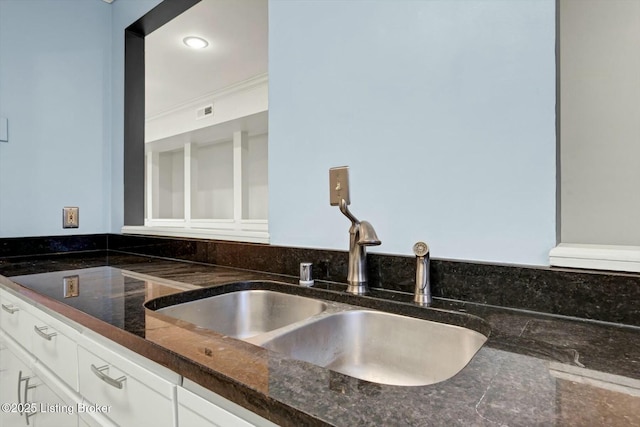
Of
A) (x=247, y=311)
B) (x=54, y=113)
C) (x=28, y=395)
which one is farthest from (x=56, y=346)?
(x=54, y=113)

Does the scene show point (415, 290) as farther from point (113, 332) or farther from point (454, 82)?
point (113, 332)

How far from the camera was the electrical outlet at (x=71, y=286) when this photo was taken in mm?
958

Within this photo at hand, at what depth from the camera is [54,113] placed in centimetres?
192

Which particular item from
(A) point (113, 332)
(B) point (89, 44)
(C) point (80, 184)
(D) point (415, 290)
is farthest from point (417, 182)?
(B) point (89, 44)

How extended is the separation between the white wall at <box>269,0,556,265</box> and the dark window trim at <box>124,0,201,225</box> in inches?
49.5

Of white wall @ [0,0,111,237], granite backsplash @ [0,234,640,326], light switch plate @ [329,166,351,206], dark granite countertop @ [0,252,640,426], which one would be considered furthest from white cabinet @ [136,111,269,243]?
dark granite countertop @ [0,252,640,426]

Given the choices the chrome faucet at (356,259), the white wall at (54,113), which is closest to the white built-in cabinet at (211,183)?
the white wall at (54,113)

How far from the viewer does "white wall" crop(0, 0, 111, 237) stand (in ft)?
5.86

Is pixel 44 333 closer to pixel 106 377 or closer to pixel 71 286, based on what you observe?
pixel 71 286

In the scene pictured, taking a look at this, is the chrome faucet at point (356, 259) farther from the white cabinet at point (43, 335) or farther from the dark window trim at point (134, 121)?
the dark window trim at point (134, 121)

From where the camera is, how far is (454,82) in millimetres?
888

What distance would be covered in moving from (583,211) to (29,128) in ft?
8.64

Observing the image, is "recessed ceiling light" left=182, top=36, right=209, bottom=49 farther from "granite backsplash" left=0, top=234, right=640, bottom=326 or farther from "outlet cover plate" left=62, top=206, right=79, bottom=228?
"granite backsplash" left=0, top=234, right=640, bottom=326

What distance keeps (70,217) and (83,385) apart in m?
1.53
